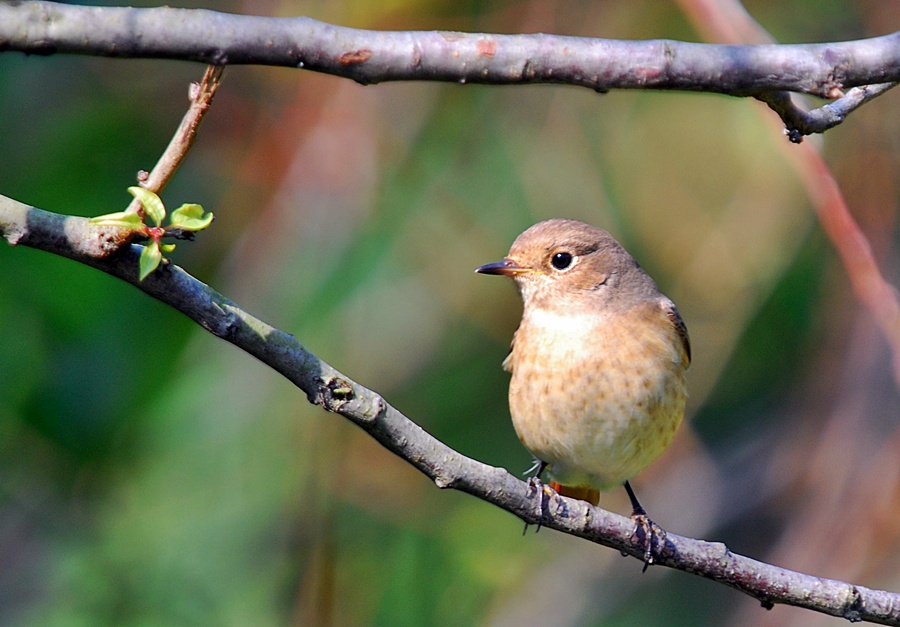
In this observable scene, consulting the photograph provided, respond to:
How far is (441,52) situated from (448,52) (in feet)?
0.05

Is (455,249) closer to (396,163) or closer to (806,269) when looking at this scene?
(396,163)

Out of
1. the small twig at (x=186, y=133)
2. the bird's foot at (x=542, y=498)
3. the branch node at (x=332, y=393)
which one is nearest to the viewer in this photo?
the small twig at (x=186, y=133)

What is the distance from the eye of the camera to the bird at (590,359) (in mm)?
4152

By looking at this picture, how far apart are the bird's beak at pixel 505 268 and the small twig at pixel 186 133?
231 centimetres

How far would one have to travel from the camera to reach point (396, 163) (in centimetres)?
578

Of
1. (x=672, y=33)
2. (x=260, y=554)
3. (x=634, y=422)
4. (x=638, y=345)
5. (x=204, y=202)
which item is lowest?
(x=260, y=554)

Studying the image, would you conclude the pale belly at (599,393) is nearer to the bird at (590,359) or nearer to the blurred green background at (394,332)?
the bird at (590,359)

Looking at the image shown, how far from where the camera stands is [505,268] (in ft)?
14.5

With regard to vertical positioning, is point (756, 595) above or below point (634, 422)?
below

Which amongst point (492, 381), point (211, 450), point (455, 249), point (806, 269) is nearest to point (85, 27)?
point (211, 450)

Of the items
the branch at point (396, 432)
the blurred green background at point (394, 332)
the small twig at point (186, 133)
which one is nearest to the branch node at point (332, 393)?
the branch at point (396, 432)

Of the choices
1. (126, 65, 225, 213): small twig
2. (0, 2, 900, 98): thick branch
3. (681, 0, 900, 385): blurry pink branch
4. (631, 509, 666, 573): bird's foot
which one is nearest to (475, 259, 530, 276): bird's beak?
(681, 0, 900, 385): blurry pink branch

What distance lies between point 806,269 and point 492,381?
2.11m

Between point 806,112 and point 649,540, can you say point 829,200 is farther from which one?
point 806,112
